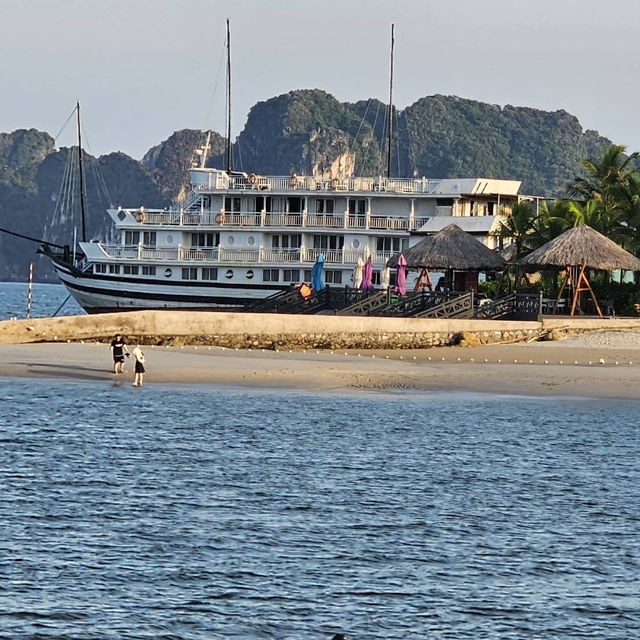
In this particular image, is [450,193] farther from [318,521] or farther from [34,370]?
[318,521]

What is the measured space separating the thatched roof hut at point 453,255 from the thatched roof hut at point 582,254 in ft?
7.19

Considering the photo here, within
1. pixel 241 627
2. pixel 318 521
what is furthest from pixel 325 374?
pixel 241 627

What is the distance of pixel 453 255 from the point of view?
158 feet

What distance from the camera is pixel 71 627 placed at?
12758mm

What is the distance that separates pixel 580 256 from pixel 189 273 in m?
19.5

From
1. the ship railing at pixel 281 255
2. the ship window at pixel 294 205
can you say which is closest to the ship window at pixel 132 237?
the ship railing at pixel 281 255

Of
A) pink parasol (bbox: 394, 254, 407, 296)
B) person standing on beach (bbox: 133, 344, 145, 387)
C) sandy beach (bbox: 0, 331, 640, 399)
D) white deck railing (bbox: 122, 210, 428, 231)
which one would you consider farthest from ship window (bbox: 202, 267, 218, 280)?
person standing on beach (bbox: 133, 344, 145, 387)

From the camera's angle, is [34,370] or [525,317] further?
[525,317]

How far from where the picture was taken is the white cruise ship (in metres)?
57.4

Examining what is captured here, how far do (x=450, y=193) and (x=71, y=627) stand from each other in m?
45.9

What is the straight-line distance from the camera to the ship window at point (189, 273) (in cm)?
5838

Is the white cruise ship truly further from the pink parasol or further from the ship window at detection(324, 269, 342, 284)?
the pink parasol

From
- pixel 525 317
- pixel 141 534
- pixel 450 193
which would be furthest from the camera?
A: pixel 450 193

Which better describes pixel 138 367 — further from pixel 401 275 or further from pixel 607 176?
pixel 607 176
